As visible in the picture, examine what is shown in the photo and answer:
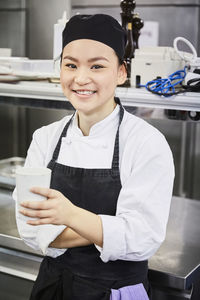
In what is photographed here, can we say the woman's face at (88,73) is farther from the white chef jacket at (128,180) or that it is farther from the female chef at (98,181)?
the white chef jacket at (128,180)

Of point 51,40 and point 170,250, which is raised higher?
point 51,40

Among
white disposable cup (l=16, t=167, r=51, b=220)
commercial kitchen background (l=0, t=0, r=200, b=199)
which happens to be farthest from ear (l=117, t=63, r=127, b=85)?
commercial kitchen background (l=0, t=0, r=200, b=199)

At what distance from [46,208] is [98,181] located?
0.31m

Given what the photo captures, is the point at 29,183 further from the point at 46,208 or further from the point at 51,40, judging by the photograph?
the point at 51,40

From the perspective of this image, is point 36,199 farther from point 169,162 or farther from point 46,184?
point 169,162

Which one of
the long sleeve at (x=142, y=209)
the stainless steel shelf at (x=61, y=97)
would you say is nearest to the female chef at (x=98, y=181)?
the long sleeve at (x=142, y=209)

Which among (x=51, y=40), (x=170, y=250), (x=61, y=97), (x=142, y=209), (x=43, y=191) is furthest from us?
(x=51, y=40)

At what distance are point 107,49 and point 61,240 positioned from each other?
50cm

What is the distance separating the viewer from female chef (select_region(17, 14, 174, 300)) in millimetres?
1188

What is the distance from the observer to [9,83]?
6.09 feet

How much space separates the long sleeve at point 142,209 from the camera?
1.17 meters

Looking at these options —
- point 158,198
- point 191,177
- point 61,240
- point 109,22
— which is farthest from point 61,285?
point 191,177

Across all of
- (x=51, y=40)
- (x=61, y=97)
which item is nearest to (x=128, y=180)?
(x=61, y=97)

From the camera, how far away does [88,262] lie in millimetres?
1359
